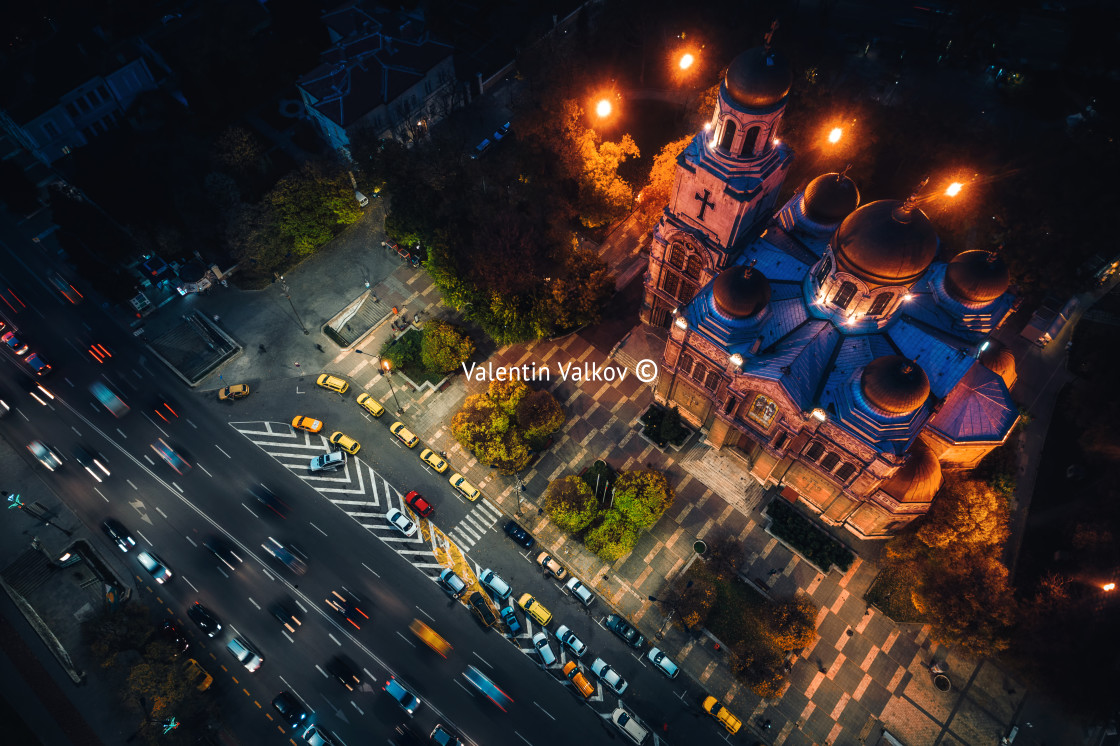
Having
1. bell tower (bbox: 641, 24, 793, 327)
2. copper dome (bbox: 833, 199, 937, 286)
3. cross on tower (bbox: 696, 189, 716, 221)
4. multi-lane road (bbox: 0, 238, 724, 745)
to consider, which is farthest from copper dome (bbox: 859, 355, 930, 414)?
multi-lane road (bbox: 0, 238, 724, 745)

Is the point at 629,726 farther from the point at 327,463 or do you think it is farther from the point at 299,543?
the point at 327,463

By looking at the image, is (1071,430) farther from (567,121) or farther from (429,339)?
(429,339)

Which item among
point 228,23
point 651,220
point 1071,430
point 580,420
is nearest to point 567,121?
point 651,220

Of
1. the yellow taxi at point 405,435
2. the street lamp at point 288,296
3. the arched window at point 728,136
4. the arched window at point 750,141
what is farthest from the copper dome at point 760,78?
the street lamp at point 288,296

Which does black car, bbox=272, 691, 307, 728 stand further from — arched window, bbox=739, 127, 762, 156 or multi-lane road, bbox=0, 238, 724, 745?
arched window, bbox=739, 127, 762, 156

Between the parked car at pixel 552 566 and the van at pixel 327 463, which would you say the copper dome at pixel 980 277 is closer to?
the parked car at pixel 552 566

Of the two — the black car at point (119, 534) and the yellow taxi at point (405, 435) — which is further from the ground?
the yellow taxi at point (405, 435)
